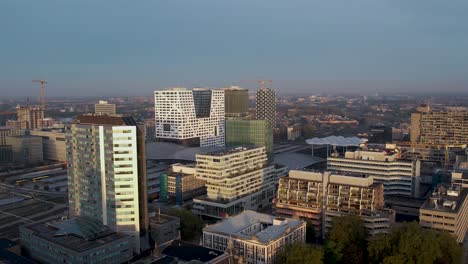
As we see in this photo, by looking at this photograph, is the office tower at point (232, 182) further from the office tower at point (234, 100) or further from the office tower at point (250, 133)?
the office tower at point (234, 100)

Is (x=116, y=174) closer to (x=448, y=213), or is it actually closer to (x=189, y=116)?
(x=448, y=213)

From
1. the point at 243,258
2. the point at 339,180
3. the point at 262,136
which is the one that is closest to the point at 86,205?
the point at 243,258

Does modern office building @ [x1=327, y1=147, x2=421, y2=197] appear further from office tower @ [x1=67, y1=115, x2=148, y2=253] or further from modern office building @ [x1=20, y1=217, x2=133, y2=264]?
modern office building @ [x1=20, y1=217, x2=133, y2=264]

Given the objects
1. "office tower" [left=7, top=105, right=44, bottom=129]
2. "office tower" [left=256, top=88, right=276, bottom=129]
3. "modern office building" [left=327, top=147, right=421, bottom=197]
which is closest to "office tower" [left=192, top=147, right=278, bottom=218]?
"modern office building" [left=327, top=147, right=421, bottom=197]

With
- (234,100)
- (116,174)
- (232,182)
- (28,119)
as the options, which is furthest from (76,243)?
(28,119)

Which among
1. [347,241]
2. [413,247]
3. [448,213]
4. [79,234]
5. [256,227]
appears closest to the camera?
[413,247]

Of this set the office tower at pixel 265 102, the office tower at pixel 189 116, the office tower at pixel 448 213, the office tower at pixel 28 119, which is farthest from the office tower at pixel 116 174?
the office tower at pixel 28 119
